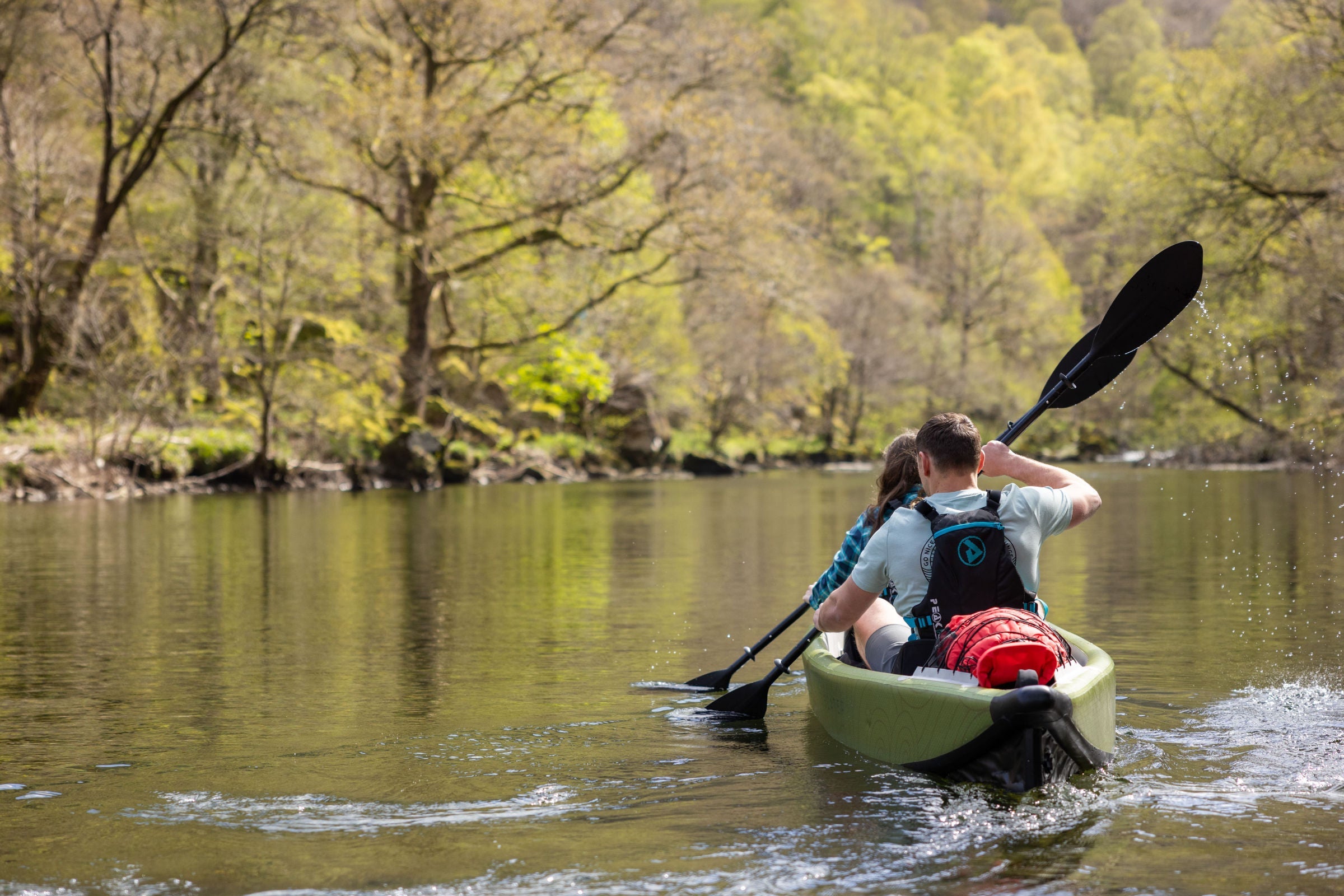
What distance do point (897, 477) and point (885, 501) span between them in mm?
107

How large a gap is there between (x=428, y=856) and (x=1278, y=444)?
2768 cm

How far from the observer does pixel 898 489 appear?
5262 millimetres

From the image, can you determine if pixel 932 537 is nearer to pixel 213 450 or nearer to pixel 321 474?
pixel 213 450

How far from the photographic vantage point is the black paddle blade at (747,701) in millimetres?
5961

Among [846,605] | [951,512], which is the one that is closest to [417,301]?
[846,605]

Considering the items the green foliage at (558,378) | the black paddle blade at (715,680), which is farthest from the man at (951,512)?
the green foliage at (558,378)

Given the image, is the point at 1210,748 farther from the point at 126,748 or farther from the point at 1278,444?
the point at 1278,444

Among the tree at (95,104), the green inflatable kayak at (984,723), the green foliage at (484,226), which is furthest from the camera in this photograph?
the green foliage at (484,226)

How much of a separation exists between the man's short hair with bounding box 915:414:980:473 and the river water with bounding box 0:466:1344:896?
1.09 metres

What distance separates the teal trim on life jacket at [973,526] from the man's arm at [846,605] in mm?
411

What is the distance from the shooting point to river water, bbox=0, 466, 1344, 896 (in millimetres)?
3713

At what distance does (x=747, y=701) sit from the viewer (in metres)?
5.97

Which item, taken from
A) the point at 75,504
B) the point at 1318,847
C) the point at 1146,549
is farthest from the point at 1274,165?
the point at 1318,847

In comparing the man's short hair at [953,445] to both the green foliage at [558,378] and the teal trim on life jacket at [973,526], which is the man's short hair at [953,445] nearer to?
the teal trim on life jacket at [973,526]
